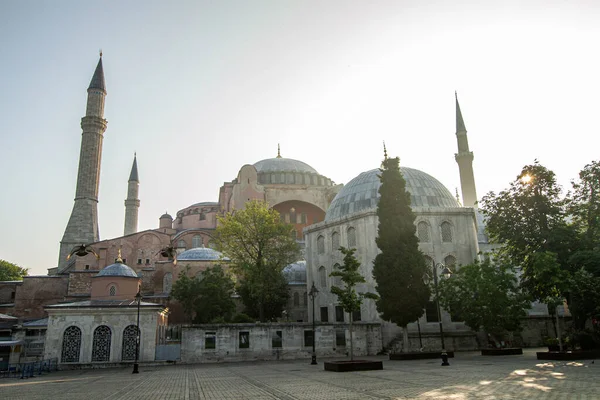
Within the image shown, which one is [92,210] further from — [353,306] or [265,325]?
[353,306]

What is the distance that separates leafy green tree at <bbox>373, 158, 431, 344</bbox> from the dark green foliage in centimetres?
164

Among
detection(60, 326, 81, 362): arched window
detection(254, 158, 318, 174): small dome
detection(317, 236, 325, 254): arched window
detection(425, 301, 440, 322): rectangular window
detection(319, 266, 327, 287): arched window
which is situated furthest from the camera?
detection(254, 158, 318, 174): small dome

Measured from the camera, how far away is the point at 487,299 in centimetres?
2297

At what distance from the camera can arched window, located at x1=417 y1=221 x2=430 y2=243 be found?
30.3 meters

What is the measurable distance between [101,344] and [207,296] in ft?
28.3

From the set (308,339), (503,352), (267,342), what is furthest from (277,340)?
(503,352)

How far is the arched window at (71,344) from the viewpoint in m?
24.6

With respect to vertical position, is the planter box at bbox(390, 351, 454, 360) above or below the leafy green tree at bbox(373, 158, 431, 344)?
below

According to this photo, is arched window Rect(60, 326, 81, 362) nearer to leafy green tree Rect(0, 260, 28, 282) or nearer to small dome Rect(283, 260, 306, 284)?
small dome Rect(283, 260, 306, 284)

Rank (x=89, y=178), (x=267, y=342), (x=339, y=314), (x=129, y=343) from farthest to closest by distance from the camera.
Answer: (x=89, y=178), (x=339, y=314), (x=267, y=342), (x=129, y=343)

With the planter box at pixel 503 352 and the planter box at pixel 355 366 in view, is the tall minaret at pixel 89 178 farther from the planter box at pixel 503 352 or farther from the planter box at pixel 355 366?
the planter box at pixel 503 352

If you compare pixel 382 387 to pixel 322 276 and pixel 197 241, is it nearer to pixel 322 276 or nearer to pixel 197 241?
pixel 322 276

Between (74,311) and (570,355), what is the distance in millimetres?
23782

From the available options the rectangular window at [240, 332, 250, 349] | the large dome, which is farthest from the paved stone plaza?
the large dome
